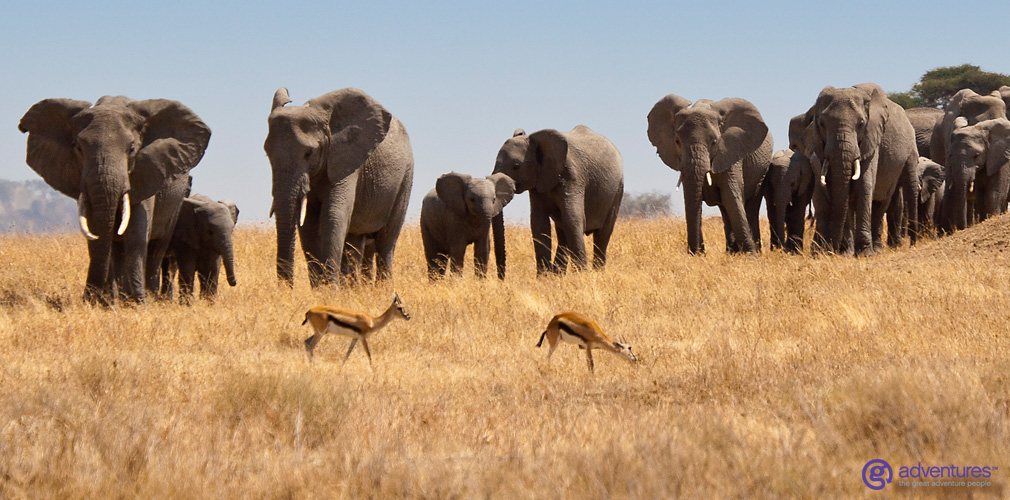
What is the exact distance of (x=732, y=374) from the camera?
7.27m

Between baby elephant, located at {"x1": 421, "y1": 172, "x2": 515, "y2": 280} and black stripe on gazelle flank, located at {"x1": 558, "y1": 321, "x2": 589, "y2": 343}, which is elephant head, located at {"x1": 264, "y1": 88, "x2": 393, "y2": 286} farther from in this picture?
black stripe on gazelle flank, located at {"x1": 558, "y1": 321, "x2": 589, "y2": 343}

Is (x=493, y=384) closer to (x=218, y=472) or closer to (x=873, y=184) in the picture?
(x=218, y=472)

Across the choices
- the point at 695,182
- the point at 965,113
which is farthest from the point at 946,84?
the point at 695,182

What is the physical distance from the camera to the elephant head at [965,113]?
24250mm

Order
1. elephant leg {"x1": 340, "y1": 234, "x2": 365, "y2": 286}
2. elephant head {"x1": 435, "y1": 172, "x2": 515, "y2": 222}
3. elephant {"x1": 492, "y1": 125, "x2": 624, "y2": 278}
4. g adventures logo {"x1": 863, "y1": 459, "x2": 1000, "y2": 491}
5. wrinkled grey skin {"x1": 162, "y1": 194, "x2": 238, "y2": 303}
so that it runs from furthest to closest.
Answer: elephant {"x1": 492, "y1": 125, "x2": 624, "y2": 278}
elephant head {"x1": 435, "y1": 172, "x2": 515, "y2": 222}
elephant leg {"x1": 340, "y1": 234, "x2": 365, "y2": 286}
wrinkled grey skin {"x1": 162, "y1": 194, "x2": 238, "y2": 303}
g adventures logo {"x1": 863, "y1": 459, "x2": 1000, "y2": 491}

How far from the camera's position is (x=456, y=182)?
14914 millimetres

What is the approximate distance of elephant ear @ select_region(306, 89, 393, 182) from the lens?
41.8 ft

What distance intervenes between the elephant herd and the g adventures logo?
311 inches

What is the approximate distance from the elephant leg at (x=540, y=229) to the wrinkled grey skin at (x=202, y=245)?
4638 mm

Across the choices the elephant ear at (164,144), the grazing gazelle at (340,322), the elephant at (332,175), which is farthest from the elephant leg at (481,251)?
the grazing gazelle at (340,322)

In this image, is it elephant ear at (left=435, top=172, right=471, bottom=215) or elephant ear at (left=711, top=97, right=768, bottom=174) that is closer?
elephant ear at (left=435, top=172, right=471, bottom=215)

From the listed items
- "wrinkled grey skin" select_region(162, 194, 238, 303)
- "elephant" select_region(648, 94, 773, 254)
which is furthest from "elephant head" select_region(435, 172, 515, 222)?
"wrinkled grey skin" select_region(162, 194, 238, 303)

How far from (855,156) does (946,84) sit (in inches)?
1142

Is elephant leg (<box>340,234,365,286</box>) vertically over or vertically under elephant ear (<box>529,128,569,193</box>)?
under
